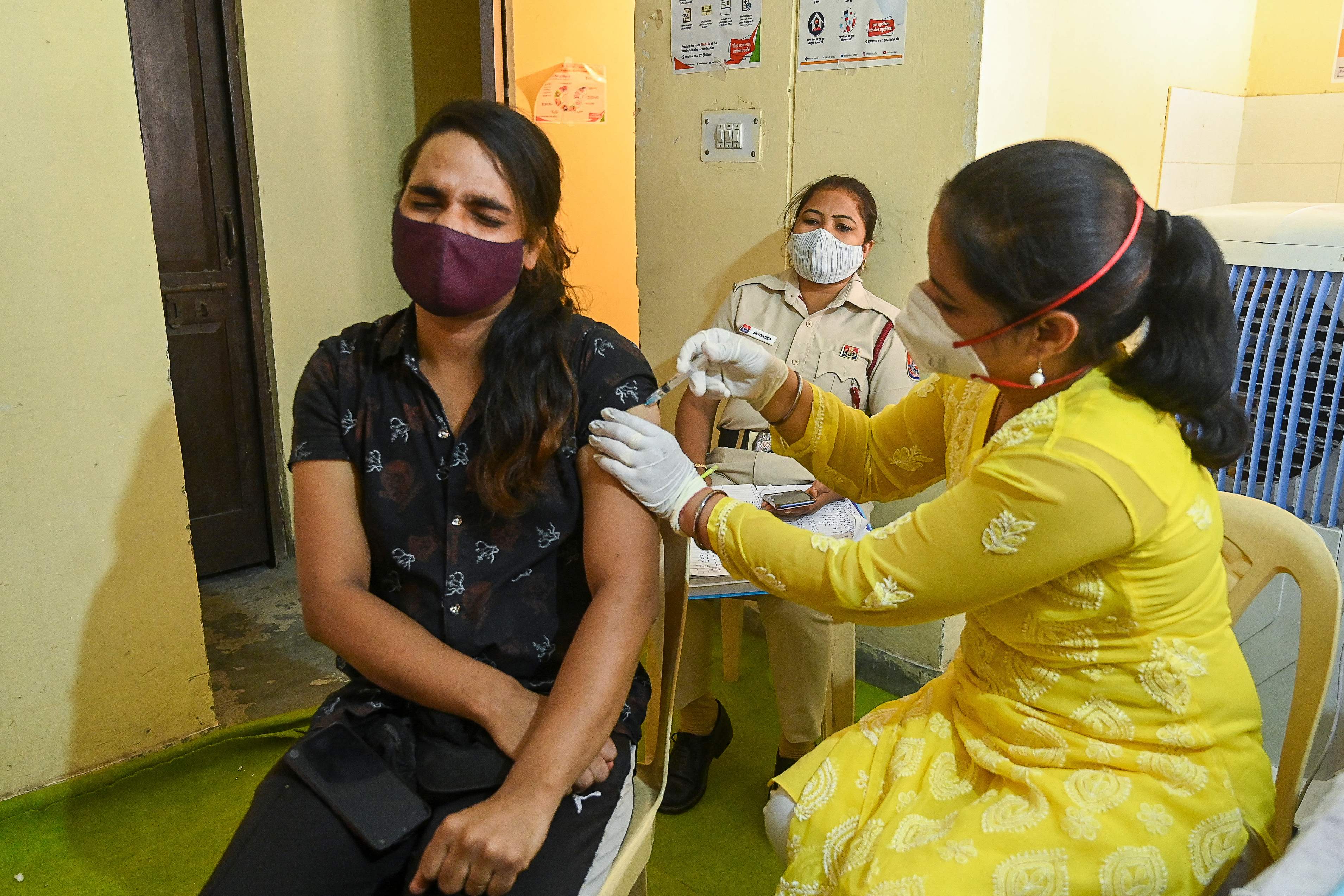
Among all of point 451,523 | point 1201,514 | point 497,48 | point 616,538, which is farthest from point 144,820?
point 497,48

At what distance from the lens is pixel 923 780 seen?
112cm

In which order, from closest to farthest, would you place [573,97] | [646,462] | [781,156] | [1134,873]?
[1134,873], [646,462], [781,156], [573,97]

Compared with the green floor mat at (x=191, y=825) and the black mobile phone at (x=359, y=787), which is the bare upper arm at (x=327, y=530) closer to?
the black mobile phone at (x=359, y=787)

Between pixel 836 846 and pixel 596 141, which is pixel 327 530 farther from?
pixel 596 141

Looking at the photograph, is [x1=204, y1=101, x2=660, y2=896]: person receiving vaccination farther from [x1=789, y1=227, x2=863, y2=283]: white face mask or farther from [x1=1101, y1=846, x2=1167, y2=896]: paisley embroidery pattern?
[x1=789, y1=227, x2=863, y2=283]: white face mask

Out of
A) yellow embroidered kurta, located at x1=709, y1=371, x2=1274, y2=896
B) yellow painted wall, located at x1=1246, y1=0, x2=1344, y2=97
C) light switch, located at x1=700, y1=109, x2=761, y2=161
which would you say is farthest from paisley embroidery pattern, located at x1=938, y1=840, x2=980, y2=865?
yellow painted wall, located at x1=1246, y1=0, x2=1344, y2=97

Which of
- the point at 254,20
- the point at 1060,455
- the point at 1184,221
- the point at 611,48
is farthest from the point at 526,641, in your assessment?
the point at 611,48

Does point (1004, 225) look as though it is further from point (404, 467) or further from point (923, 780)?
point (404, 467)

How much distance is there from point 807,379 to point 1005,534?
1101 mm

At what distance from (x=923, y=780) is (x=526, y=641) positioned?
1.74 ft

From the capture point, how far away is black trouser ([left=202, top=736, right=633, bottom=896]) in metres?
1.04

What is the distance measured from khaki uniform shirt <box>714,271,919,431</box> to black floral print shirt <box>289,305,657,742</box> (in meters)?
0.96

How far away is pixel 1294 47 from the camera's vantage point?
2502mm

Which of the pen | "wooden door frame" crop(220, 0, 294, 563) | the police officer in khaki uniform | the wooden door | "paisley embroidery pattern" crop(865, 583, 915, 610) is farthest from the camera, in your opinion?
"wooden door frame" crop(220, 0, 294, 563)
